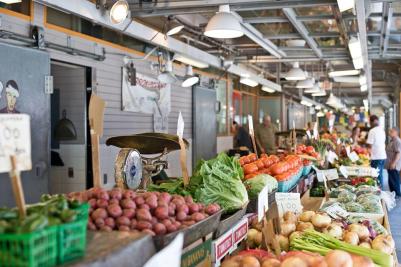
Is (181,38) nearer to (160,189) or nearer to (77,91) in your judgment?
(77,91)

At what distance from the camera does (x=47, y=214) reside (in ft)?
4.74

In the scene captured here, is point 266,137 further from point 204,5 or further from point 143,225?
point 143,225


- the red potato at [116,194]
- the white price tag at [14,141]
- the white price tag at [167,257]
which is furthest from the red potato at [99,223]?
the white price tag at [14,141]

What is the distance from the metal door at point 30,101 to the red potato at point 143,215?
382 centimetres

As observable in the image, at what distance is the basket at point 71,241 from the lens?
4.51ft

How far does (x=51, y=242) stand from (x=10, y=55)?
15.1 ft

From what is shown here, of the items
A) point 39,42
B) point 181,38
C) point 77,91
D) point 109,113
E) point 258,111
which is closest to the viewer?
point 39,42

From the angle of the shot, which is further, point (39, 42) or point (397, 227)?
point (397, 227)

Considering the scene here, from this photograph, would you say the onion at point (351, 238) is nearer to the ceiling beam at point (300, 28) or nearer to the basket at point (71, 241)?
the basket at point (71, 241)

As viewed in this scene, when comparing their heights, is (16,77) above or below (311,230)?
above

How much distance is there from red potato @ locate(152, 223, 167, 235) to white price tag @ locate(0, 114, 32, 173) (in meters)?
0.63

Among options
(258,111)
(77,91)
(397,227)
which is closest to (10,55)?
(77,91)

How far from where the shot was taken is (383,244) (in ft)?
10.2

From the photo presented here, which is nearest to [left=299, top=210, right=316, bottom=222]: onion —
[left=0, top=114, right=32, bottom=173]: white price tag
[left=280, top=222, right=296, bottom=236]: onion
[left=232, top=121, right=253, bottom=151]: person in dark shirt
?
[left=280, top=222, right=296, bottom=236]: onion
